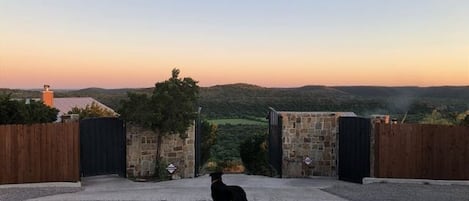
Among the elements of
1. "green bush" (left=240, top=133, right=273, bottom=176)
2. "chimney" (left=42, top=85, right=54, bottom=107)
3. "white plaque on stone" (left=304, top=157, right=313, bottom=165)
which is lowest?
"green bush" (left=240, top=133, right=273, bottom=176)

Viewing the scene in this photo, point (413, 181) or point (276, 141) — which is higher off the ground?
point (276, 141)

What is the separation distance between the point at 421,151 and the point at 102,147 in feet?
29.8

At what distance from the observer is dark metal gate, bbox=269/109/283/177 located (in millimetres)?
16880

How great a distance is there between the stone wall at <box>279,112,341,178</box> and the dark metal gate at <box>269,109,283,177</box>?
205 mm

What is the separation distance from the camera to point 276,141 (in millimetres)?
17500

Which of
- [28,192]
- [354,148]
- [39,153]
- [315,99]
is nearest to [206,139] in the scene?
[354,148]

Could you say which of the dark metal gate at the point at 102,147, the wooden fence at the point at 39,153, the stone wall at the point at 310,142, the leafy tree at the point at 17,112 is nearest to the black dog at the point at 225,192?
the wooden fence at the point at 39,153

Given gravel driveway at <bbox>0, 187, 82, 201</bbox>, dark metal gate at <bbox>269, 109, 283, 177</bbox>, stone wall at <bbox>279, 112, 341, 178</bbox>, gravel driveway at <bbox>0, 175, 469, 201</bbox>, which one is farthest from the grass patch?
gravel driveway at <bbox>0, 187, 82, 201</bbox>

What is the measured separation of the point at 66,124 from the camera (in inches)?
569

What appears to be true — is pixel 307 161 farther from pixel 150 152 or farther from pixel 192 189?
pixel 150 152

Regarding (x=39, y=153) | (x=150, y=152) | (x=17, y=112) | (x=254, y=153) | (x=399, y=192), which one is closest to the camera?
(x=399, y=192)

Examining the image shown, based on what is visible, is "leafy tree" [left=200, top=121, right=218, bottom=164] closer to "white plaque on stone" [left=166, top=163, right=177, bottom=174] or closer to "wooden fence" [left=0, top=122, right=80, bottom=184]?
"white plaque on stone" [left=166, top=163, right=177, bottom=174]

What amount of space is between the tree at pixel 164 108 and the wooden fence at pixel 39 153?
66.0 inches

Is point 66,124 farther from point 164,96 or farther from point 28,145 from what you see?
point 164,96
